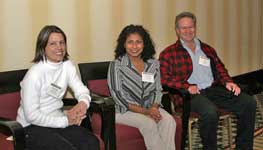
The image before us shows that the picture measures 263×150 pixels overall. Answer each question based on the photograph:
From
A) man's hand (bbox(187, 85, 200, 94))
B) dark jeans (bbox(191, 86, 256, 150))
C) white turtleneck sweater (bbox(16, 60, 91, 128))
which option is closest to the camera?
white turtleneck sweater (bbox(16, 60, 91, 128))

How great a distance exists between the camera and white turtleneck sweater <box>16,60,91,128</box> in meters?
2.48

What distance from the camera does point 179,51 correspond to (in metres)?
3.53

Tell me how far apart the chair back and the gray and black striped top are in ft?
0.49

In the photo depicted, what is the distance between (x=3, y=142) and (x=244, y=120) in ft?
6.47

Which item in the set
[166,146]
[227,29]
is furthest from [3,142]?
[227,29]

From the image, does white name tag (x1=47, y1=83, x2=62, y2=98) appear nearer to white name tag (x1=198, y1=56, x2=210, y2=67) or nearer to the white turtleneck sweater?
the white turtleneck sweater

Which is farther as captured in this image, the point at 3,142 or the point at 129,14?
the point at 129,14

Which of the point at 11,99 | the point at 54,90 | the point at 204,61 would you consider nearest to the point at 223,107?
the point at 204,61

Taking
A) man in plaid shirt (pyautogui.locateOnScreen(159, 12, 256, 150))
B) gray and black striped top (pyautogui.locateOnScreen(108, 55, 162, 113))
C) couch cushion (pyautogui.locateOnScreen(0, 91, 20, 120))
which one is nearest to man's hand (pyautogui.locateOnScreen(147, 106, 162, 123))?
gray and black striped top (pyautogui.locateOnScreen(108, 55, 162, 113))

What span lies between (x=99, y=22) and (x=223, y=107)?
134 cm

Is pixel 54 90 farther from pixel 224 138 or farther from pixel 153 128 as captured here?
pixel 224 138

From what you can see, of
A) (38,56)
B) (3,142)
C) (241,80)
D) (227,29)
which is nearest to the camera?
(3,142)

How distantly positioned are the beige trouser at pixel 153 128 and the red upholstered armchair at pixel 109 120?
2.0 inches

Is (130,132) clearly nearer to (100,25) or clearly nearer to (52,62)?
(52,62)
